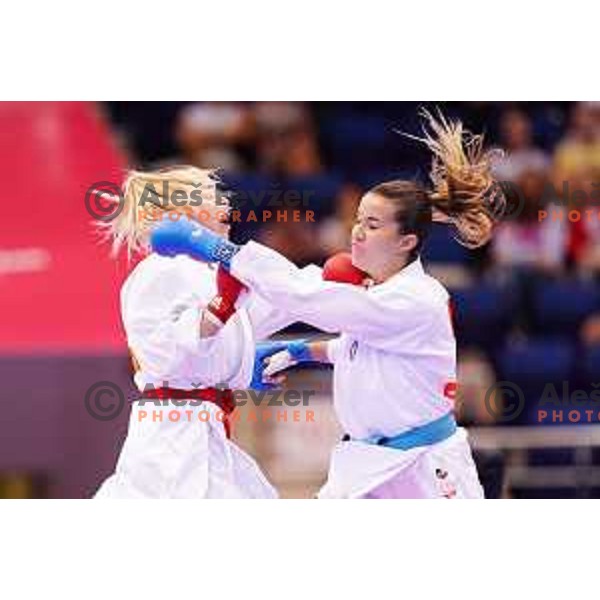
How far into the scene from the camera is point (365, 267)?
4250 millimetres

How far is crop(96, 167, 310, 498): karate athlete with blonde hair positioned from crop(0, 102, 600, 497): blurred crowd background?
70mm

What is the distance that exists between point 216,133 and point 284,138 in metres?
0.17

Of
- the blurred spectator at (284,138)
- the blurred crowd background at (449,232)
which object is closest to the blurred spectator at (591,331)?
the blurred crowd background at (449,232)

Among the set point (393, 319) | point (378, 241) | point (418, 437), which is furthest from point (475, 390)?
point (378, 241)

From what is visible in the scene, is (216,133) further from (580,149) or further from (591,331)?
(591,331)

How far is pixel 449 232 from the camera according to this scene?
4277mm

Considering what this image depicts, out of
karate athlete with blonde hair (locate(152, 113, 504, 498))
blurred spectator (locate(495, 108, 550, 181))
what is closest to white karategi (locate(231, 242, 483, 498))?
karate athlete with blonde hair (locate(152, 113, 504, 498))

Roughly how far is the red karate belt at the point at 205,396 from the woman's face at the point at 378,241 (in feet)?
1.50

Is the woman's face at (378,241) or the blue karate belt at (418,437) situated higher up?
the woman's face at (378,241)

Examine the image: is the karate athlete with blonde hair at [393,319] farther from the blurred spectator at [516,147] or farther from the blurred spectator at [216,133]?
the blurred spectator at [216,133]

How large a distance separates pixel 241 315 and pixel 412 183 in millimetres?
533

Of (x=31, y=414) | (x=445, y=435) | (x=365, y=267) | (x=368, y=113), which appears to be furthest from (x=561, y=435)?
(x=31, y=414)

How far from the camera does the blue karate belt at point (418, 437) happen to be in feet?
13.8

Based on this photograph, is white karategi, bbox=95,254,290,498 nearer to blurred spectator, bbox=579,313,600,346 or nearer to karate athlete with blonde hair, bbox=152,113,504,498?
karate athlete with blonde hair, bbox=152,113,504,498
